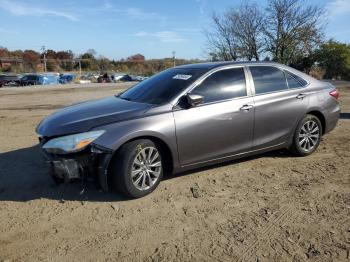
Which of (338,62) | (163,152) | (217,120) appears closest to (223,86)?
(217,120)

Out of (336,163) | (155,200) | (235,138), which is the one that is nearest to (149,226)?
(155,200)

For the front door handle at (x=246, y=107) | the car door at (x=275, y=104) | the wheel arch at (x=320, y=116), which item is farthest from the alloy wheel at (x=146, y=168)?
the wheel arch at (x=320, y=116)

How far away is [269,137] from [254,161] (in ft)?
1.63

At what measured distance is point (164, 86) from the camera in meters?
5.67

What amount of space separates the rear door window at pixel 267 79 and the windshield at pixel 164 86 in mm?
898

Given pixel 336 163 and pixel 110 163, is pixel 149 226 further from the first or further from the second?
pixel 336 163

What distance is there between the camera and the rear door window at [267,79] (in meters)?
6.04

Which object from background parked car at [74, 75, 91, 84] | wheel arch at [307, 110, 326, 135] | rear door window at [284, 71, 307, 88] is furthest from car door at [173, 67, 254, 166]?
background parked car at [74, 75, 91, 84]

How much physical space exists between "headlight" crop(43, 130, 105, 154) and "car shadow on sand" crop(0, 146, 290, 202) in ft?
2.00

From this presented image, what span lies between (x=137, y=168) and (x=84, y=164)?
62cm

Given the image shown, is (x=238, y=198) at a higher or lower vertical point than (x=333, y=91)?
lower

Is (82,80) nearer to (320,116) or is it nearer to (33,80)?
(33,80)

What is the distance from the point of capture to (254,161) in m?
6.37

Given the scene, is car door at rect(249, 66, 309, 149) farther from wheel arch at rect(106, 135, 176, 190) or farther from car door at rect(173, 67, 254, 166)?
wheel arch at rect(106, 135, 176, 190)
